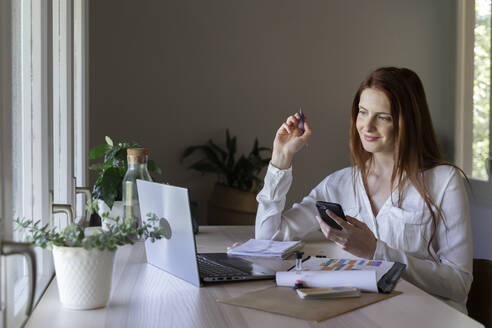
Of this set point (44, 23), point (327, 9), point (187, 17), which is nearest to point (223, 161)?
point (187, 17)

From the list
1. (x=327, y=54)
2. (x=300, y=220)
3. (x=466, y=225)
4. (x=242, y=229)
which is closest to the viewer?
(x=466, y=225)

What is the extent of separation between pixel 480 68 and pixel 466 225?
2732 millimetres

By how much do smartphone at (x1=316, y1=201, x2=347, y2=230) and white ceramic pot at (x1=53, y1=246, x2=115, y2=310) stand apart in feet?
2.22

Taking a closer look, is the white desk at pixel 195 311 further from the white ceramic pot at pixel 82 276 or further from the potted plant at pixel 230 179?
the potted plant at pixel 230 179

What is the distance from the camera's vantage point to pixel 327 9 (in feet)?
16.6

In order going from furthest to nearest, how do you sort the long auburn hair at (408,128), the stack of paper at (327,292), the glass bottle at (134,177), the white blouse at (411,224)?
the long auburn hair at (408,128) → the white blouse at (411,224) → the glass bottle at (134,177) → the stack of paper at (327,292)

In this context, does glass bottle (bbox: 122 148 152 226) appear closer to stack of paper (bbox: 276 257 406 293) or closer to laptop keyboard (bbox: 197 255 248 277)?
laptop keyboard (bbox: 197 255 248 277)

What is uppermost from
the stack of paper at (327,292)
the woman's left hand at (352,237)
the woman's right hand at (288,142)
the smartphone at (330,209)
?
the woman's right hand at (288,142)

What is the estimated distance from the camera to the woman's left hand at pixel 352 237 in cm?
167

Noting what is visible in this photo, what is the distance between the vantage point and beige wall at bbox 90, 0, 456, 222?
15.4ft

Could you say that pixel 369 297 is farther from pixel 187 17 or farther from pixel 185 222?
pixel 187 17

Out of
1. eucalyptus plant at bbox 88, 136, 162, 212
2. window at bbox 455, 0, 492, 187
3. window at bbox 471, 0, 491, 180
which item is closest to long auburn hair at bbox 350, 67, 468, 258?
eucalyptus plant at bbox 88, 136, 162, 212

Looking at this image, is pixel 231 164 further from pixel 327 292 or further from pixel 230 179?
pixel 327 292

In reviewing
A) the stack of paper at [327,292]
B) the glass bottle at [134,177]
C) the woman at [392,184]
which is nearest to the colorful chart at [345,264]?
the stack of paper at [327,292]
